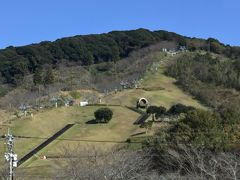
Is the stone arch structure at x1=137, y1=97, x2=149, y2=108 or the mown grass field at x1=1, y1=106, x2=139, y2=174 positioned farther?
the stone arch structure at x1=137, y1=97, x2=149, y2=108

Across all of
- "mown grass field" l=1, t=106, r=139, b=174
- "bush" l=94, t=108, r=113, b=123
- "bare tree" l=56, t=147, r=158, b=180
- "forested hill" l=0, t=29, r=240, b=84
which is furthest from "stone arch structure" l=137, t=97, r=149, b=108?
"forested hill" l=0, t=29, r=240, b=84

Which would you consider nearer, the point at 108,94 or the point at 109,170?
the point at 109,170

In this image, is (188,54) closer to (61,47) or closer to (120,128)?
(61,47)

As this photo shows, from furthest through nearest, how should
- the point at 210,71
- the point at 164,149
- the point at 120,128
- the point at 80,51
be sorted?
the point at 80,51 < the point at 210,71 < the point at 120,128 < the point at 164,149

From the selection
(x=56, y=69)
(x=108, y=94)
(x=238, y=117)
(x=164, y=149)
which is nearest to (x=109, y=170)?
(x=164, y=149)

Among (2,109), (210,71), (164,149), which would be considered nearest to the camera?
(164,149)

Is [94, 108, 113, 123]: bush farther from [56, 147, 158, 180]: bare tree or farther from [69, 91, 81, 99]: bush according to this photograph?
[56, 147, 158, 180]: bare tree
